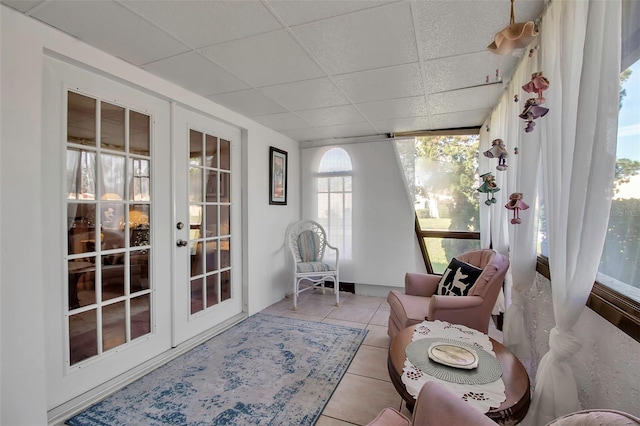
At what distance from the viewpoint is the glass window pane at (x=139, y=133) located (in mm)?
2281

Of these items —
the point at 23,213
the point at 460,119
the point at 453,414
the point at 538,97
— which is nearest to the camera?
the point at 453,414

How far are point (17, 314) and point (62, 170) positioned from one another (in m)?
0.85

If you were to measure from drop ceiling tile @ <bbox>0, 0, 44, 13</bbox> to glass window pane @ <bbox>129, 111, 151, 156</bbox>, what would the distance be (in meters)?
0.79

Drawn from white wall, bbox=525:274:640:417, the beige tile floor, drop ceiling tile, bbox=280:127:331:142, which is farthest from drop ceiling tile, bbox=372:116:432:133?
white wall, bbox=525:274:640:417

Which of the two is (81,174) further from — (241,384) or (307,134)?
(307,134)

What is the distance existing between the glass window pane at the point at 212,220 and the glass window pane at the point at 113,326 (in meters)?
1.01

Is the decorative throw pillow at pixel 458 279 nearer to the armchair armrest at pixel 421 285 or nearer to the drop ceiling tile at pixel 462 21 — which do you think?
the armchair armrest at pixel 421 285

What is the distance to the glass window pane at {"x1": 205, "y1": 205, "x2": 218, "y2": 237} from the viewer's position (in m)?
3.01

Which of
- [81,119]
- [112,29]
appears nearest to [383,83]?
[112,29]

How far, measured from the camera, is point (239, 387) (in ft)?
6.90

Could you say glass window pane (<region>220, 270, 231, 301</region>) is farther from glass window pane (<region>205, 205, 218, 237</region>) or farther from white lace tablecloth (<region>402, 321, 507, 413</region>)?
white lace tablecloth (<region>402, 321, 507, 413</region>)

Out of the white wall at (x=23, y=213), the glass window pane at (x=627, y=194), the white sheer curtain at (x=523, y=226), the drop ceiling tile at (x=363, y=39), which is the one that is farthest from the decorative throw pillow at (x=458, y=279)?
the white wall at (x=23, y=213)

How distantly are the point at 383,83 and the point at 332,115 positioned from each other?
0.95 m

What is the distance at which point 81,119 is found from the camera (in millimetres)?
1975
